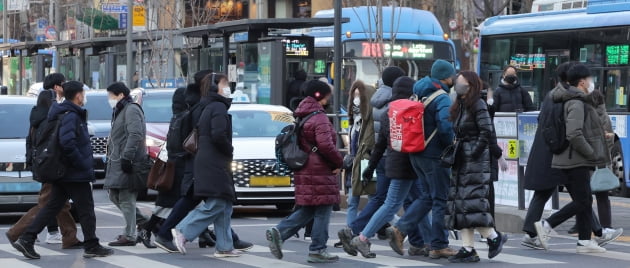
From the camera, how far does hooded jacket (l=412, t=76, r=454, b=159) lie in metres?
12.1

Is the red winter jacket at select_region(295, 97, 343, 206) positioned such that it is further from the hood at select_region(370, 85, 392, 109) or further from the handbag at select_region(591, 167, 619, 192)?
the handbag at select_region(591, 167, 619, 192)

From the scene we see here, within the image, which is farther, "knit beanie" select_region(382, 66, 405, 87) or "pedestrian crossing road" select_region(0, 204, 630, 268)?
"knit beanie" select_region(382, 66, 405, 87)

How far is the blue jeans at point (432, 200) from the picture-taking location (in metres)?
12.1

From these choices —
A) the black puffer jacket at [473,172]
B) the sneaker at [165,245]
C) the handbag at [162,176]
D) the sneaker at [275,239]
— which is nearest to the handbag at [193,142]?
the handbag at [162,176]

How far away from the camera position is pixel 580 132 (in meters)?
12.5

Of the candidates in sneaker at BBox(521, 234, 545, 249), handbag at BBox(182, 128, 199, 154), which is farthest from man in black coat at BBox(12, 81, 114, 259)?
sneaker at BBox(521, 234, 545, 249)

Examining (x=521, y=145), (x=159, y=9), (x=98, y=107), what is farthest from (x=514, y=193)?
(x=159, y=9)

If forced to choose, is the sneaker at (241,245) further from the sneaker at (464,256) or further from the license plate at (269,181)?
the license plate at (269,181)

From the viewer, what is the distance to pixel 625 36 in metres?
20.6

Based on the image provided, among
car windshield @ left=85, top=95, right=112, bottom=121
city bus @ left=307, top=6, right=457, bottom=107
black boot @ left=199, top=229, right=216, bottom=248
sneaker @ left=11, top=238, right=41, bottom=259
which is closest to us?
sneaker @ left=11, top=238, right=41, bottom=259

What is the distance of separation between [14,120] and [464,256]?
7211mm

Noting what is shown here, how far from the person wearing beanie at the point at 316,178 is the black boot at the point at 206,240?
5.60 feet

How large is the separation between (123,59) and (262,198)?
27.8m

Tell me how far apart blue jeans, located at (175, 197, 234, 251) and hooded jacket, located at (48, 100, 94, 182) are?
3.28 feet
